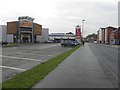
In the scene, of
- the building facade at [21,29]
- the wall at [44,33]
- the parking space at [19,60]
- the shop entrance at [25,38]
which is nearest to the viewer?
the parking space at [19,60]

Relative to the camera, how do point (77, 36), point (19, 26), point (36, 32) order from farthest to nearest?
point (36, 32) → point (19, 26) → point (77, 36)

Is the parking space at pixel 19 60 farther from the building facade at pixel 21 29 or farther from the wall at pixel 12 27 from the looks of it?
the wall at pixel 12 27

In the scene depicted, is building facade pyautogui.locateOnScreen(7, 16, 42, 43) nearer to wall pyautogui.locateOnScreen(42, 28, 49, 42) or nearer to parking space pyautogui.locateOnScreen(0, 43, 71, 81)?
wall pyautogui.locateOnScreen(42, 28, 49, 42)

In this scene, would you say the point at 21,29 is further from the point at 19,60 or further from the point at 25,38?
the point at 19,60

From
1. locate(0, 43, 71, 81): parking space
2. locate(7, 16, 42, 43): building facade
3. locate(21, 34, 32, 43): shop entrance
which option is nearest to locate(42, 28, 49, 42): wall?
locate(21, 34, 32, 43): shop entrance

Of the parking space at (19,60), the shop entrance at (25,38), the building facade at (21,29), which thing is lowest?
the parking space at (19,60)

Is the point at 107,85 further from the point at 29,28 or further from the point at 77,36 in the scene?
the point at 29,28

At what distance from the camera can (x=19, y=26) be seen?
107 m

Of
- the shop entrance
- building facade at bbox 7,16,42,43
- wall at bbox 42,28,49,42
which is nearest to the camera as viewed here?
building facade at bbox 7,16,42,43

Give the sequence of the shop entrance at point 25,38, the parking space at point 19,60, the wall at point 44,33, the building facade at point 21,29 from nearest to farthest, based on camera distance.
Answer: the parking space at point 19,60
the building facade at point 21,29
the shop entrance at point 25,38
the wall at point 44,33

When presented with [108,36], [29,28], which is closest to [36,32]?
[29,28]

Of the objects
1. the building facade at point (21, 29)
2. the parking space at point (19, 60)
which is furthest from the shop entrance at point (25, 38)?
the parking space at point (19, 60)

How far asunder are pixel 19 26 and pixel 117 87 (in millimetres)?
100737

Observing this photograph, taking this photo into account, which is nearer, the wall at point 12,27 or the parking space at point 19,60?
the parking space at point 19,60
